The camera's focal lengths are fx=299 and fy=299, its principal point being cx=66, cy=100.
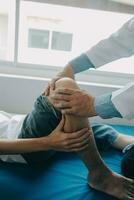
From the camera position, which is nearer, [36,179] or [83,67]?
[36,179]

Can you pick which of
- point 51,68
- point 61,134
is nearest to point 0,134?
point 61,134

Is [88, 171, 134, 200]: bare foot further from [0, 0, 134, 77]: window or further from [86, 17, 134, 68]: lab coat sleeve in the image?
[0, 0, 134, 77]: window

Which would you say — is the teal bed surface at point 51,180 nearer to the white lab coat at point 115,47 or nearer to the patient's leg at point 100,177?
→ the patient's leg at point 100,177

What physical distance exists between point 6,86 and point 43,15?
50 cm

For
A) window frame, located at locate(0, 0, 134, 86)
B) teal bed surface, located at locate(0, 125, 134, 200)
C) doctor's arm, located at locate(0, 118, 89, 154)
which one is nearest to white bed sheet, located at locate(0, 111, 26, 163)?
teal bed surface, located at locate(0, 125, 134, 200)

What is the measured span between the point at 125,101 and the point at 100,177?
0.37 meters

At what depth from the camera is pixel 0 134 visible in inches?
52.5

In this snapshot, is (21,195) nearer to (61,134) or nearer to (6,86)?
(61,134)

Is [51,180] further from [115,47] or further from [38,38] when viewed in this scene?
[38,38]

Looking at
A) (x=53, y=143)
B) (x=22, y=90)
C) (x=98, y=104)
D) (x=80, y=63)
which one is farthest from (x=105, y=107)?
(x=22, y=90)

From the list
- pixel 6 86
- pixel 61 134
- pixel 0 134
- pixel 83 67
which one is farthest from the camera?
pixel 6 86

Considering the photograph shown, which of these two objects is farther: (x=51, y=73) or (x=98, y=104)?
(x=51, y=73)

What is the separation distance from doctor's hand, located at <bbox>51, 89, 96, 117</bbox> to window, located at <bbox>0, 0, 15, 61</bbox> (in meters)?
0.99

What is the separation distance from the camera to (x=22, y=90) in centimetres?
186
